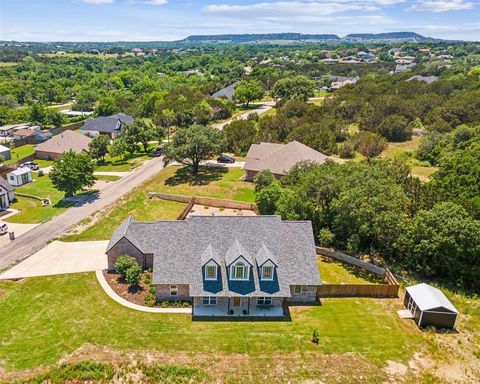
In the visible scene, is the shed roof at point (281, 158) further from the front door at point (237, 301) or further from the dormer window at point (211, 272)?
the front door at point (237, 301)

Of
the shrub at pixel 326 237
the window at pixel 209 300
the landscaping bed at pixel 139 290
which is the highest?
the shrub at pixel 326 237

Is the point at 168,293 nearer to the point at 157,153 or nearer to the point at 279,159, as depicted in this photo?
the point at 279,159

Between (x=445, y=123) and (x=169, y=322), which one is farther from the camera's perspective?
(x=445, y=123)

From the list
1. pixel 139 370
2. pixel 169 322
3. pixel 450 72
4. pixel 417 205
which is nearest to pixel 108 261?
pixel 169 322

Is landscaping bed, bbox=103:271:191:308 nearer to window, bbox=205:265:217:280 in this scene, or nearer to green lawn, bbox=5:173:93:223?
window, bbox=205:265:217:280

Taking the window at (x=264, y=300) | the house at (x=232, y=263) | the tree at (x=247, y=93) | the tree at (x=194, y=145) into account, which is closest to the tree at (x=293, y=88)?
the tree at (x=247, y=93)

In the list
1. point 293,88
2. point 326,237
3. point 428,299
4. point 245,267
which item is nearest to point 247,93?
point 293,88

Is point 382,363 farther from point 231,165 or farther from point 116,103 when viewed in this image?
point 116,103
